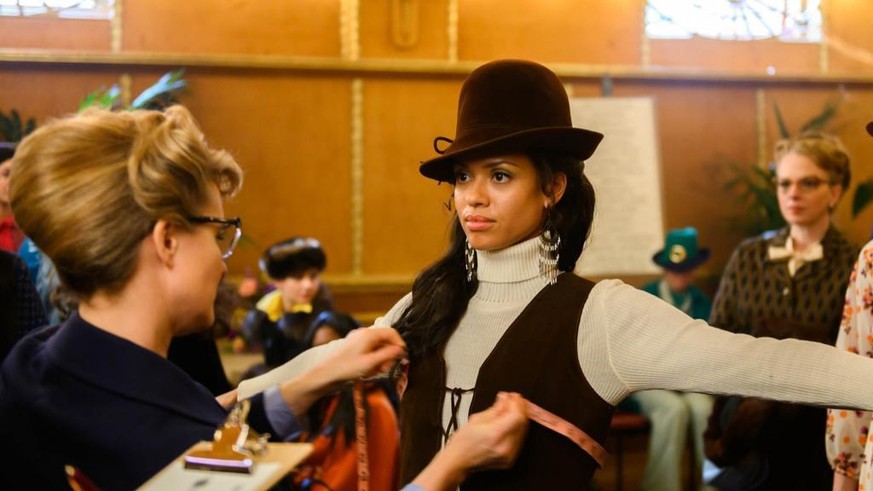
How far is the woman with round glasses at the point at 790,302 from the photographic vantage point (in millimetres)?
3762

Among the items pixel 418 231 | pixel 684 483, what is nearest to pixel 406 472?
pixel 684 483

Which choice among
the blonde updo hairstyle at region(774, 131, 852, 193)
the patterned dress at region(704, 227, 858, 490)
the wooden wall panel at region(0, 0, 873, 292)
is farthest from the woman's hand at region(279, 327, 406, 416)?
the wooden wall panel at region(0, 0, 873, 292)

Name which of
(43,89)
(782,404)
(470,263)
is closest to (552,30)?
(43,89)

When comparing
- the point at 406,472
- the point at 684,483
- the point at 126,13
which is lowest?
the point at 684,483

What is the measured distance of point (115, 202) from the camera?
1296 millimetres

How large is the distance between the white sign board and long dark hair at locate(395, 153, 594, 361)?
3.56m

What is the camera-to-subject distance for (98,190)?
1287 mm

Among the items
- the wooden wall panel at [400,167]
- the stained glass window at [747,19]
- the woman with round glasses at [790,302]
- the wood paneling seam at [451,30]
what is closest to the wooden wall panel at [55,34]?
the wooden wall panel at [400,167]

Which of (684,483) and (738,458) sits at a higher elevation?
(738,458)

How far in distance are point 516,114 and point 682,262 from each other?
3694 millimetres

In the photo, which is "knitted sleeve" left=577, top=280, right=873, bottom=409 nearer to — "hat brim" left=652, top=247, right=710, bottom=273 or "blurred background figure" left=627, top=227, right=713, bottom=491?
"blurred background figure" left=627, top=227, right=713, bottom=491

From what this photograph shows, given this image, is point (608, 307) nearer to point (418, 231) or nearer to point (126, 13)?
point (418, 231)

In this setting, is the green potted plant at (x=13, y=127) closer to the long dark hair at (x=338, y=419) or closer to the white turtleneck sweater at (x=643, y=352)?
the long dark hair at (x=338, y=419)

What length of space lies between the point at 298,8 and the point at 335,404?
3.55m
